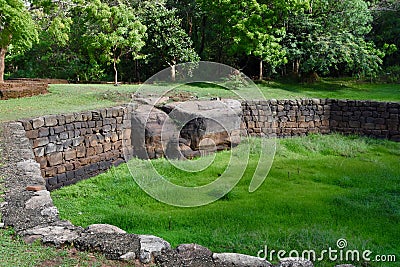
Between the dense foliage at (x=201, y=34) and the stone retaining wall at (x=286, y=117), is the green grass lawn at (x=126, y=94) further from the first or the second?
the stone retaining wall at (x=286, y=117)

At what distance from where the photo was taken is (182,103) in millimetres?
9758

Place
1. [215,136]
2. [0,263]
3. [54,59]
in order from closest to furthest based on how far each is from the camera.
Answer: [0,263] → [215,136] → [54,59]

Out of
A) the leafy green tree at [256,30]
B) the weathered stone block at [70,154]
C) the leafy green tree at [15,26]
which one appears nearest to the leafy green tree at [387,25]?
the leafy green tree at [256,30]

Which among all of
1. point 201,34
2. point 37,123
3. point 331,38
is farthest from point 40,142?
point 201,34

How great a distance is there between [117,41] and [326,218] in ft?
33.1

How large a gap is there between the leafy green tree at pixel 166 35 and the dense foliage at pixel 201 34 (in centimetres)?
3

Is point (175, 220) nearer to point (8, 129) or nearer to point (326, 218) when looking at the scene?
point (326, 218)

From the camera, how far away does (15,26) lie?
11.1 meters

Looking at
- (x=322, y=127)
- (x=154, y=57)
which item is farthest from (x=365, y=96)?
(x=154, y=57)

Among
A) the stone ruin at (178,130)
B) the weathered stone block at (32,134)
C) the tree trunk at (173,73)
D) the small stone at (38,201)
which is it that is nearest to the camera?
the small stone at (38,201)

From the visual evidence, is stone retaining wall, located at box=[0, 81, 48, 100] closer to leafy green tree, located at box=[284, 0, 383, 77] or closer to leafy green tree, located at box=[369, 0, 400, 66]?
leafy green tree, located at box=[284, 0, 383, 77]

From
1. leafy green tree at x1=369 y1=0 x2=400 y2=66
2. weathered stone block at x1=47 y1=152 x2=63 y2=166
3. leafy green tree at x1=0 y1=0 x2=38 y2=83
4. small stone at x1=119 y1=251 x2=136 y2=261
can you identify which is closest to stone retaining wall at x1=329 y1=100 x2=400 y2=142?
leafy green tree at x1=369 y1=0 x2=400 y2=66

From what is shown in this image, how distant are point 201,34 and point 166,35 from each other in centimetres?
342

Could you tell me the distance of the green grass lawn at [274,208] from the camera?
4.81 metres
